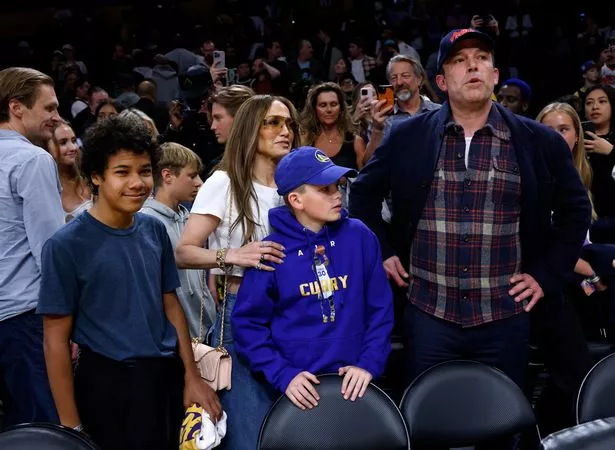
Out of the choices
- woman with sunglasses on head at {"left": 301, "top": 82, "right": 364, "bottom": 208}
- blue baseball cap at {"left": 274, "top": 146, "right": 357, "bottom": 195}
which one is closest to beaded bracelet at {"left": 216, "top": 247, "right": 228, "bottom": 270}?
blue baseball cap at {"left": 274, "top": 146, "right": 357, "bottom": 195}

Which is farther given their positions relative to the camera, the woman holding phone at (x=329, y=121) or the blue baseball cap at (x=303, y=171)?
the woman holding phone at (x=329, y=121)

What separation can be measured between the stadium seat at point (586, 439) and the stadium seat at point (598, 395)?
3.19 feet

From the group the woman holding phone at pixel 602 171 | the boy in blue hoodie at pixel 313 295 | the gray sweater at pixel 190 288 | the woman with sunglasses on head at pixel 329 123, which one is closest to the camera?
the boy in blue hoodie at pixel 313 295

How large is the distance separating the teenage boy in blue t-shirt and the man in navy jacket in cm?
89

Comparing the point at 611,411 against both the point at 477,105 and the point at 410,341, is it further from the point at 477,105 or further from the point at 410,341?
the point at 477,105

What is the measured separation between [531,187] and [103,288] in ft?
4.90

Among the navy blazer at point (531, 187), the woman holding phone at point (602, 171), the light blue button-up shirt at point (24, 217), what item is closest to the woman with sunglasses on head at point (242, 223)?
the navy blazer at point (531, 187)

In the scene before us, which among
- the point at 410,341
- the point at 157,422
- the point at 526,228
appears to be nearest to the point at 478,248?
the point at 526,228

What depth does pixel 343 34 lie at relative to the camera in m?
11.4

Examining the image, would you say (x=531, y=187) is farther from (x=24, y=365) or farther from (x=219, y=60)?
(x=219, y=60)

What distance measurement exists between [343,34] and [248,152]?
28.6ft

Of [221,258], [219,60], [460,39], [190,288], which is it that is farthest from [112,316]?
[219,60]

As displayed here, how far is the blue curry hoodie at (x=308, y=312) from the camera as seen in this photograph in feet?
8.95

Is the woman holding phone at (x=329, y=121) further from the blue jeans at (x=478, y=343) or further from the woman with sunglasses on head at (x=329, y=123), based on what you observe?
the blue jeans at (x=478, y=343)
